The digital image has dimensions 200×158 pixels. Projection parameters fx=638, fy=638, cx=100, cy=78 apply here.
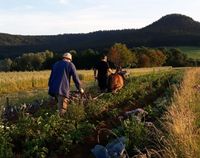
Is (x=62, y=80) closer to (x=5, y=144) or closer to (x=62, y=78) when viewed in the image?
(x=62, y=78)

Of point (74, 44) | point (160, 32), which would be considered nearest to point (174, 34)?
point (160, 32)

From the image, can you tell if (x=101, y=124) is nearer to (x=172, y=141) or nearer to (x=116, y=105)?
(x=172, y=141)

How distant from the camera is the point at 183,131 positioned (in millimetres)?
9273

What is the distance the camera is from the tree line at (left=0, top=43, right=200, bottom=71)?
98312mm

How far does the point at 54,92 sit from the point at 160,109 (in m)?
3.03

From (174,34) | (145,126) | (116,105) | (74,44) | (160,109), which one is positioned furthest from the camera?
(174,34)

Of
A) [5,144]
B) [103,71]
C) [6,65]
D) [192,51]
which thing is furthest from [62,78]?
[192,51]

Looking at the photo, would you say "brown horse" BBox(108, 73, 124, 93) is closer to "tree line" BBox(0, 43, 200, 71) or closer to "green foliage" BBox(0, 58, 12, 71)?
"tree line" BBox(0, 43, 200, 71)

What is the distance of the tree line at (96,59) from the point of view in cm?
9831

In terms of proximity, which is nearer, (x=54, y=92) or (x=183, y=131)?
(x=183, y=131)

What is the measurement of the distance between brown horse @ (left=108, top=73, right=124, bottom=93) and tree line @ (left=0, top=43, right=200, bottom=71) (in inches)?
2676

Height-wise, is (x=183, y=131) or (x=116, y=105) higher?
(x=183, y=131)

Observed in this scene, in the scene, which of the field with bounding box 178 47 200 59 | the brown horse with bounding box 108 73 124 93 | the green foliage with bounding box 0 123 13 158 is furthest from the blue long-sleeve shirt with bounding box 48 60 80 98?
the field with bounding box 178 47 200 59

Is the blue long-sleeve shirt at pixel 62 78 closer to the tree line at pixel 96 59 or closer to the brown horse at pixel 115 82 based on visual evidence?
the brown horse at pixel 115 82
